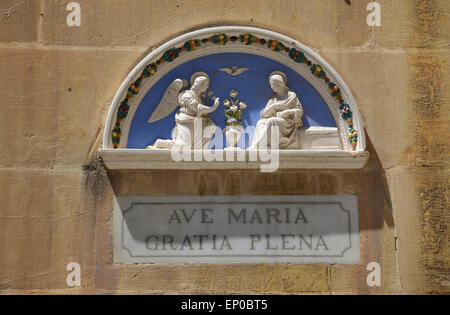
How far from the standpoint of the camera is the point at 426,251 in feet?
25.0

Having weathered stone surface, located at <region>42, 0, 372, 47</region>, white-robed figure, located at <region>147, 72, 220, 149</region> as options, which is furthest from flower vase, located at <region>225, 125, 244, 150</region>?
weathered stone surface, located at <region>42, 0, 372, 47</region>

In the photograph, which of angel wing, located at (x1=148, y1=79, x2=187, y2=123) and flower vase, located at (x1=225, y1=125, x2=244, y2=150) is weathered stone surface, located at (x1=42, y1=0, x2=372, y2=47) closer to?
angel wing, located at (x1=148, y1=79, x2=187, y2=123)

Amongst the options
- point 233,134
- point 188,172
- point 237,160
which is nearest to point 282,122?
point 233,134

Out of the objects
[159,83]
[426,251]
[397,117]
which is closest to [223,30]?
[159,83]

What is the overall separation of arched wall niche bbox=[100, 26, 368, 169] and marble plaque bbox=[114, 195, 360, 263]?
407 millimetres

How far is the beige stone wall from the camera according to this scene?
7.55 m

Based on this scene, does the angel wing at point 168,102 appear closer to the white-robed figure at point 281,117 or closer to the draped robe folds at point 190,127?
the draped robe folds at point 190,127

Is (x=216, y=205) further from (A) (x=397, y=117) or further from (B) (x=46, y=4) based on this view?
(B) (x=46, y=4)

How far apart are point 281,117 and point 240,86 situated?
0.63 m

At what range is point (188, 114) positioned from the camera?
793 centimetres

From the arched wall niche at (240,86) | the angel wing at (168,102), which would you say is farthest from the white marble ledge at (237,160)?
the angel wing at (168,102)

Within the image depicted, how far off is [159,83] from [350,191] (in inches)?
95.4

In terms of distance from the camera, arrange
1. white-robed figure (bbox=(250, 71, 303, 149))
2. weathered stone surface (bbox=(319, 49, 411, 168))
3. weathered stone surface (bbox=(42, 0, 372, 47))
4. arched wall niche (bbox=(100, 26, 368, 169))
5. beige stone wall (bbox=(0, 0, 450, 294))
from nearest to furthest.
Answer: beige stone wall (bbox=(0, 0, 450, 294))
arched wall niche (bbox=(100, 26, 368, 169))
white-robed figure (bbox=(250, 71, 303, 149))
weathered stone surface (bbox=(319, 49, 411, 168))
weathered stone surface (bbox=(42, 0, 372, 47))

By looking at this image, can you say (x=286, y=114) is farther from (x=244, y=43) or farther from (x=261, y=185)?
(x=244, y=43)
